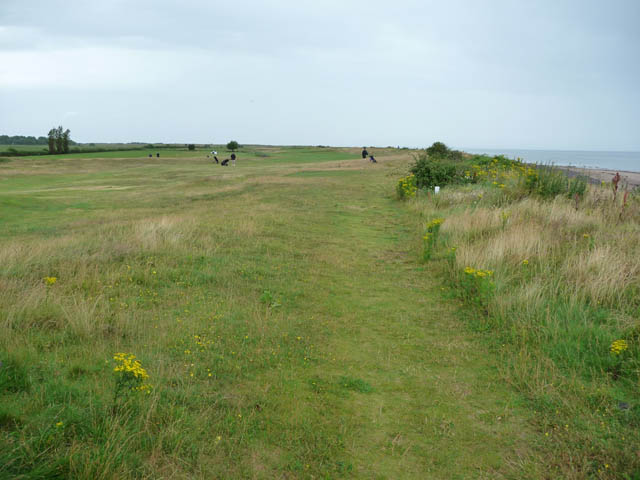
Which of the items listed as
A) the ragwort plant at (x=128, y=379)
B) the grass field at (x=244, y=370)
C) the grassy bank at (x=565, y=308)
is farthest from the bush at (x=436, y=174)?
the ragwort plant at (x=128, y=379)

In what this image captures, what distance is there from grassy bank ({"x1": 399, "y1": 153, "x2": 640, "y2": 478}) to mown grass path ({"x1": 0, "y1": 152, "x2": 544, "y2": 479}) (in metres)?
A: 0.34

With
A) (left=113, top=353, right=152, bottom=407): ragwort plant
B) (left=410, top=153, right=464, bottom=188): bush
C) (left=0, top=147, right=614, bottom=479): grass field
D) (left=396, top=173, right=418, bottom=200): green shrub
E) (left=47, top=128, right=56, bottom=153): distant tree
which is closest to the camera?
(left=0, top=147, right=614, bottom=479): grass field

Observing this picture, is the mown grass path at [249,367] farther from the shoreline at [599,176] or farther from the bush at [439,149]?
the bush at [439,149]

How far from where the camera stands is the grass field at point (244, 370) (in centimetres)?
350

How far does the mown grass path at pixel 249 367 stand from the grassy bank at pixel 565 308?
343 millimetres

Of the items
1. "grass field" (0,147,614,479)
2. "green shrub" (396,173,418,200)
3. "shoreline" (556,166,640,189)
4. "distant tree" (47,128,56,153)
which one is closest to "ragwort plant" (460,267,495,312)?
"grass field" (0,147,614,479)

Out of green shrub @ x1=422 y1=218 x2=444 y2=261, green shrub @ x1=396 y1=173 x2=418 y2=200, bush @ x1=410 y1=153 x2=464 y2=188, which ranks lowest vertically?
green shrub @ x1=422 y1=218 x2=444 y2=261

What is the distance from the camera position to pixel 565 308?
20.1ft

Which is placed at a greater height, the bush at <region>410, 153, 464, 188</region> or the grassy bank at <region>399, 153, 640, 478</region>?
the bush at <region>410, 153, 464, 188</region>

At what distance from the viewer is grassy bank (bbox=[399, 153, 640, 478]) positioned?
154 inches

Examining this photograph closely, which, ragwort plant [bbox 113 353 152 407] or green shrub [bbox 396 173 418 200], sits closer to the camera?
ragwort plant [bbox 113 353 152 407]

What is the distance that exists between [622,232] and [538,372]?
19.7 ft

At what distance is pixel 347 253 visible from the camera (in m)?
10.8

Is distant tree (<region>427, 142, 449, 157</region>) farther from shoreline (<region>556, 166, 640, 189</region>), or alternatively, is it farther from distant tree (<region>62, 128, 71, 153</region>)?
distant tree (<region>62, 128, 71, 153</region>)
